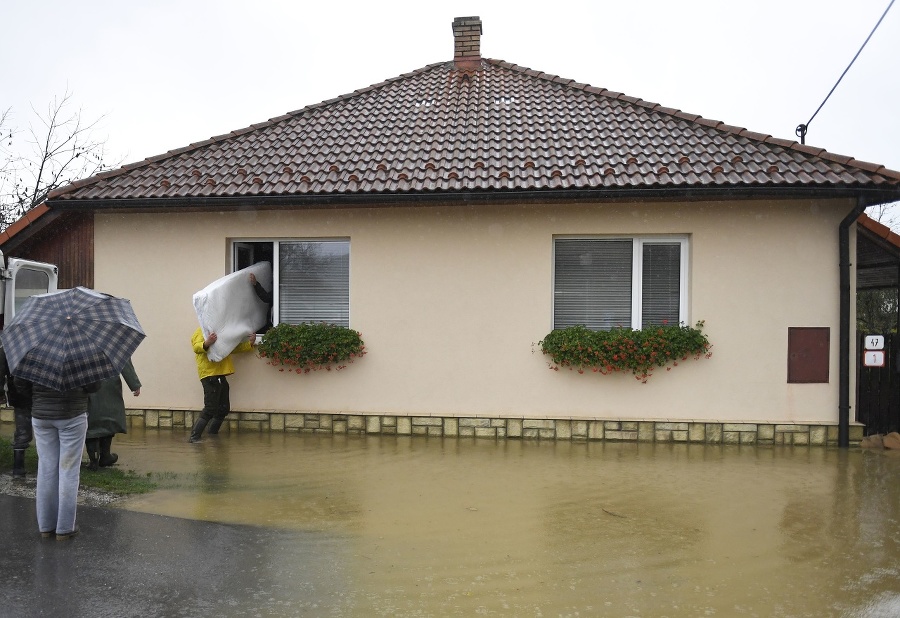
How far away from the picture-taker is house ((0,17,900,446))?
8.99m

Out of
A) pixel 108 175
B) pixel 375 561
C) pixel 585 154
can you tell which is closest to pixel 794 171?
pixel 585 154

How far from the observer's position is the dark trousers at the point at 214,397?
9.00 m

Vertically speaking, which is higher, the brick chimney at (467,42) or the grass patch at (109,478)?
the brick chimney at (467,42)

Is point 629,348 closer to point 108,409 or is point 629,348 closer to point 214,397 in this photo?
point 214,397

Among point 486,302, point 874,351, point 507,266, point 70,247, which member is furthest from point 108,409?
point 874,351

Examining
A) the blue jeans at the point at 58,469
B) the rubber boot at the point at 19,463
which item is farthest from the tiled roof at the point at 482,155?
the blue jeans at the point at 58,469

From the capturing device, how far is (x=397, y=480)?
7.10 meters

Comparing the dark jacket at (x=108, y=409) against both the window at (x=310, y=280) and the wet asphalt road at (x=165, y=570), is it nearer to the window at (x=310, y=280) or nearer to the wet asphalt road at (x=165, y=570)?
the wet asphalt road at (x=165, y=570)

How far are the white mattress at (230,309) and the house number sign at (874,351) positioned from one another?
7.73 metres

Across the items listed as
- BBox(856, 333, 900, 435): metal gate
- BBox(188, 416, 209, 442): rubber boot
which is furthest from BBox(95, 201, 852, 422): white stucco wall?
BBox(856, 333, 900, 435): metal gate

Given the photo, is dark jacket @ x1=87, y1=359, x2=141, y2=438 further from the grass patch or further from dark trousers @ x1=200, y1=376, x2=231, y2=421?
dark trousers @ x1=200, y1=376, x2=231, y2=421

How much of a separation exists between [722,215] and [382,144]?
4.79 m

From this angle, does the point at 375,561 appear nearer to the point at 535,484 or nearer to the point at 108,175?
the point at 535,484

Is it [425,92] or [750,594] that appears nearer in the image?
[750,594]
